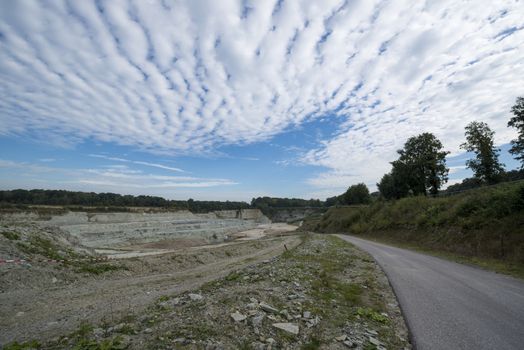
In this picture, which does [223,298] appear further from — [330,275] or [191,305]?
[330,275]

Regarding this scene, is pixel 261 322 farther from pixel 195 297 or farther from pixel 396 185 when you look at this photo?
pixel 396 185

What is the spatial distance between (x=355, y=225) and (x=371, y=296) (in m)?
48.4

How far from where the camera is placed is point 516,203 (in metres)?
19.1

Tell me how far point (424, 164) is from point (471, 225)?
33.9 m

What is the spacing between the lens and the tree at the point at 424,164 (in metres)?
51.6

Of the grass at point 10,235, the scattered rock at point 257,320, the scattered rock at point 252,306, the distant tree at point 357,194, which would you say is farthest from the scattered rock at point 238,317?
the distant tree at point 357,194

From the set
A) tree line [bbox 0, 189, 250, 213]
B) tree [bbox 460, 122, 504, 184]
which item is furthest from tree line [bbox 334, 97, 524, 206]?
tree line [bbox 0, 189, 250, 213]

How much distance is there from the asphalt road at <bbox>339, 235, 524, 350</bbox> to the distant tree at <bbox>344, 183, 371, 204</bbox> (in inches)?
3505

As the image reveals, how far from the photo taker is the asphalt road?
234 inches

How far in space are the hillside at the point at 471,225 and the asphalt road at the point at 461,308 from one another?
21.0 ft

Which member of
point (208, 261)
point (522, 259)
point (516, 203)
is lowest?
point (208, 261)

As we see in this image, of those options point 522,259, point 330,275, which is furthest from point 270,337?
point 522,259

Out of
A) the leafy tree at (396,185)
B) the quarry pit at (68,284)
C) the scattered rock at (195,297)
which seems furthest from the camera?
the leafy tree at (396,185)

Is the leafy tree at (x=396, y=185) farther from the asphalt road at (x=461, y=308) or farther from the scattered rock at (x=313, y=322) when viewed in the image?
the scattered rock at (x=313, y=322)
